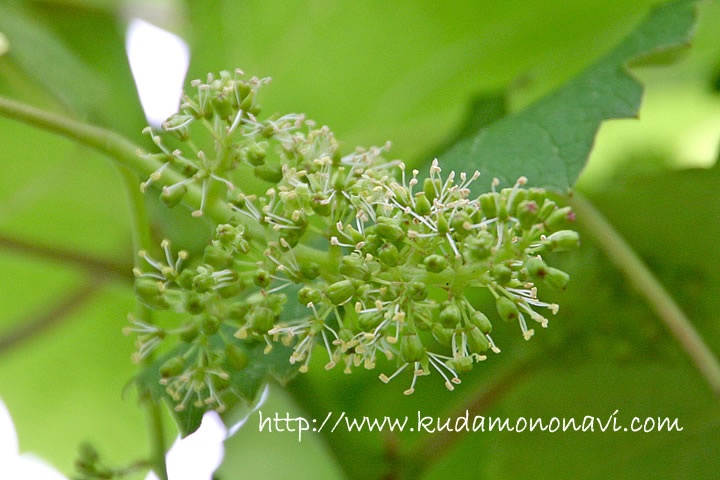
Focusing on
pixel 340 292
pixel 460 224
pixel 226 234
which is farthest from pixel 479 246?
pixel 226 234

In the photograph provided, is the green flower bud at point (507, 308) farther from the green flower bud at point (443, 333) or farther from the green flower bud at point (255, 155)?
the green flower bud at point (255, 155)

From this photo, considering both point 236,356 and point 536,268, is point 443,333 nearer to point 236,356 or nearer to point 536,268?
point 536,268

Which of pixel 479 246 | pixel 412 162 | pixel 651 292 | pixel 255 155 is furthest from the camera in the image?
pixel 412 162

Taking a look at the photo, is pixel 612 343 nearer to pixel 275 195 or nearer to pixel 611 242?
pixel 611 242

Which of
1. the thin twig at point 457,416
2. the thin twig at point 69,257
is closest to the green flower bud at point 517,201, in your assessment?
the thin twig at point 457,416

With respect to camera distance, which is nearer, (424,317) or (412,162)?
(424,317)

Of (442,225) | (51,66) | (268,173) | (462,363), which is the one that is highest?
(51,66)

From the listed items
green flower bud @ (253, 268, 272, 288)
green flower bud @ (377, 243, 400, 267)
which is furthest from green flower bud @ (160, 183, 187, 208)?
green flower bud @ (377, 243, 400, 267)
